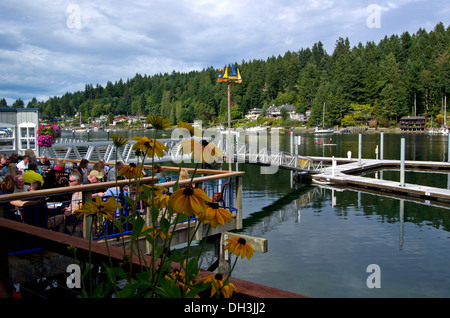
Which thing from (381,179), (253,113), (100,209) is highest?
(253,113)

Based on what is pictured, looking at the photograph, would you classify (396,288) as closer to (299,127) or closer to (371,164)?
(371,164)

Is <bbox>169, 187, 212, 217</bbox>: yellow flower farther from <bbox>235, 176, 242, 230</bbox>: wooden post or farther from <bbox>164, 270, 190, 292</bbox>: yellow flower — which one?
<bbox>235, 176, 242, 230</bbox>: wooden post

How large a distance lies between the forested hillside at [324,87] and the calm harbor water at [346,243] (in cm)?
6062

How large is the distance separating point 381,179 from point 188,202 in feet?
83.5

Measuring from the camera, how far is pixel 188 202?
4.16 ft

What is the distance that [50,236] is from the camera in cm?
201

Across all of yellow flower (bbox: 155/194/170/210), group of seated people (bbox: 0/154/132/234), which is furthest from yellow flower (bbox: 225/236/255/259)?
group of seated people (bbox: 0/154/132/234)

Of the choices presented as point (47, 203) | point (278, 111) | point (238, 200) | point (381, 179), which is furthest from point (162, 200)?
point (278, 111)

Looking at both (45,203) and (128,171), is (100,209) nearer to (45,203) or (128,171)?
(128,171)

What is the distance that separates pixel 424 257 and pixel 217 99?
414 ft

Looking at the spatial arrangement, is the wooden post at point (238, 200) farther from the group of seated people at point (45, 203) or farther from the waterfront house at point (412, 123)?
the waterfront house at point (412, 123)

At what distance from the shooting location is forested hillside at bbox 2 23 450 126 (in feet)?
320

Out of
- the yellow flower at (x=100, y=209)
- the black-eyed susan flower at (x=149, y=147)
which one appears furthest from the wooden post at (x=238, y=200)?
the yellow flower at (x=100, y=209)
